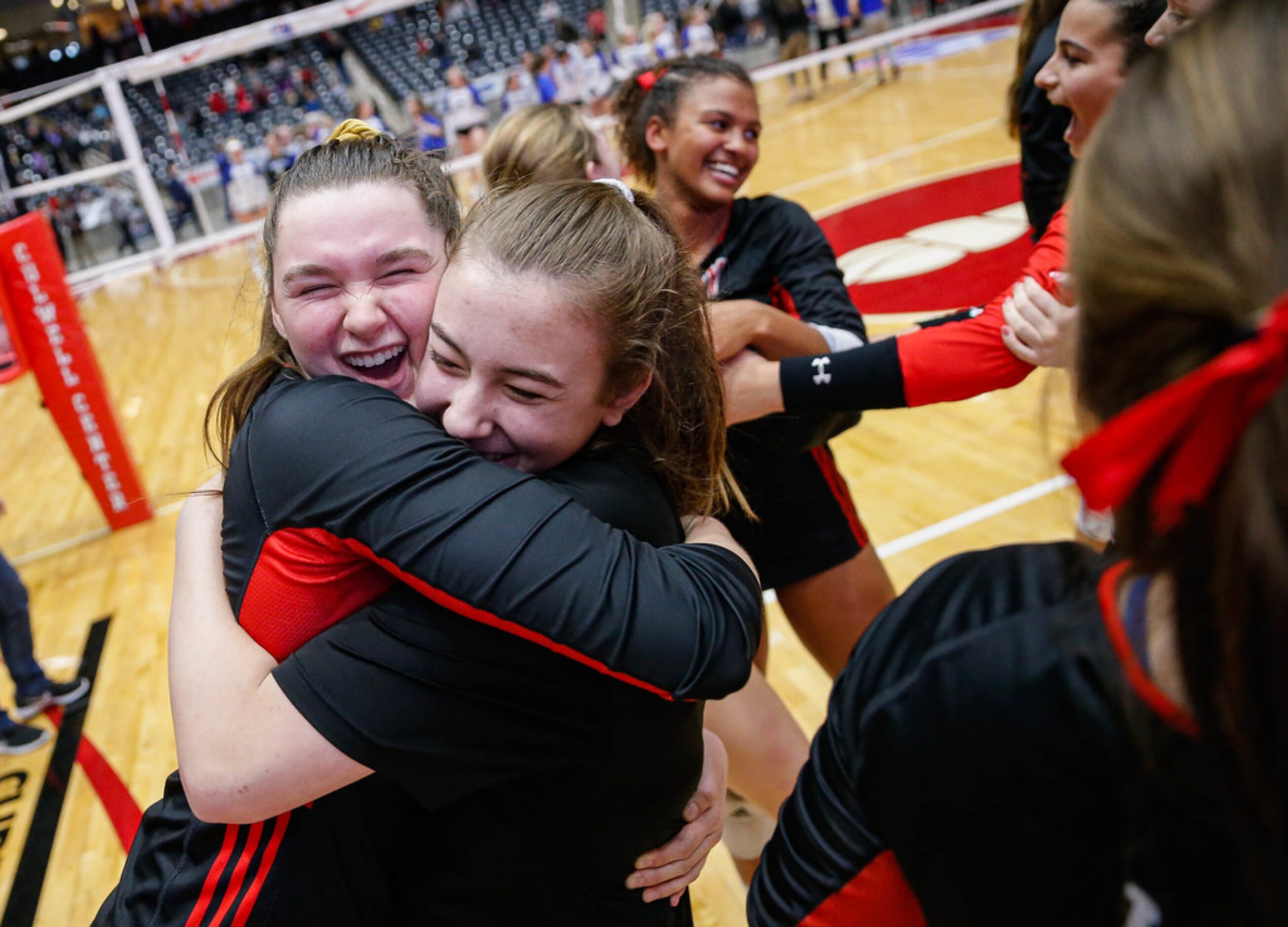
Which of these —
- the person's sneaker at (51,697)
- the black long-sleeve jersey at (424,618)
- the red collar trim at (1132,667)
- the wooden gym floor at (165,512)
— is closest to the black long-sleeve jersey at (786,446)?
the wooden gym floor at (165,512)

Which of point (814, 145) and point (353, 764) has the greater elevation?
point (353, 764)

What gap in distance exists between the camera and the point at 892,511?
12.8 ft

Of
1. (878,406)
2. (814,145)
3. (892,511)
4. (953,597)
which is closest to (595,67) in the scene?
(814,145)

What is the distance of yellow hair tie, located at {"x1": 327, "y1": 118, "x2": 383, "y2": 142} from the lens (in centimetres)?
132

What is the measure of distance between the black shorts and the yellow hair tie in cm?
107

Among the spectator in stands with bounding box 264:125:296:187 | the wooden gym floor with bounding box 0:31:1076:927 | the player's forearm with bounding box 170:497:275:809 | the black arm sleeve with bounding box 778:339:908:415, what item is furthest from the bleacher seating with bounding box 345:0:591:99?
the player's forearm with bounding box 170:497:275:809

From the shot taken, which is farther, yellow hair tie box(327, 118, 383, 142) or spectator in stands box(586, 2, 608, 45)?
spectator in stands box(586, 2, 608, 45)

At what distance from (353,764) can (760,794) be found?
107 centimetres

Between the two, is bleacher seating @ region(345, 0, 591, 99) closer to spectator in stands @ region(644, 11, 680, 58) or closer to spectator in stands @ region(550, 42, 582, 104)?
spectator in stands @ region(644, 11, 680, 58)

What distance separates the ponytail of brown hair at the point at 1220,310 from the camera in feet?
1.51

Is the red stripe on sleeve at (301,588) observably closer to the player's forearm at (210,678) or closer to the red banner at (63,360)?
the player's forearm at (210,678)

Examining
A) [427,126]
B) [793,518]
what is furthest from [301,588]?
[427,126]

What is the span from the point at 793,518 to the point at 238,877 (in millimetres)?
1440

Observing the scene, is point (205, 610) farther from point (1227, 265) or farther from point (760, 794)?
point (760, 794)
